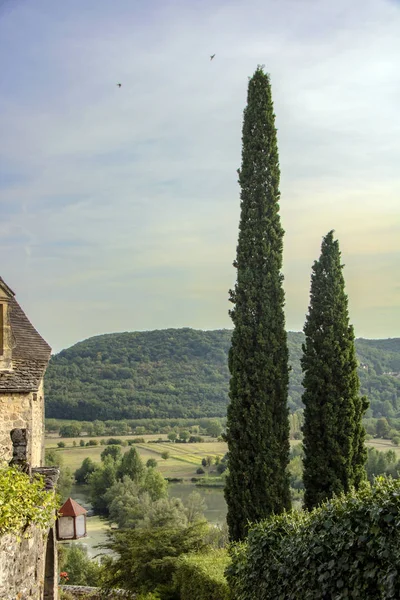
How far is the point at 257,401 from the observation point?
1664 centimetres

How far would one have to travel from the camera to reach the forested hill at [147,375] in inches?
2498

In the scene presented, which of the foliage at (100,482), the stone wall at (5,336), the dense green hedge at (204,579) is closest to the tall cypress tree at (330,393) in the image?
the dense green hedge at (204,579)

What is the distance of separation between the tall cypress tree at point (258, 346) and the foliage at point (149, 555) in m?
2.43

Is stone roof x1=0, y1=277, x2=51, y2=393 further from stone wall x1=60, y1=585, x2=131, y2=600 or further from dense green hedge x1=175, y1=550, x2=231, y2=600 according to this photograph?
stone wall x1=60, y1=585, x2=131, y2=600

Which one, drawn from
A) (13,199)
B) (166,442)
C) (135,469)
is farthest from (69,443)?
(13,199)

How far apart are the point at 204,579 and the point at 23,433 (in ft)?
19.6

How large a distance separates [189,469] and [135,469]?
1242 centimetres

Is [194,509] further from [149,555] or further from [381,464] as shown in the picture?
[149,555]

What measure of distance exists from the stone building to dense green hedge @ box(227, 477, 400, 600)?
320cm

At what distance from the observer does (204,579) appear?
Answer: 12914mm

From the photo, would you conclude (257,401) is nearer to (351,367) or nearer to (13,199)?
(351,367)

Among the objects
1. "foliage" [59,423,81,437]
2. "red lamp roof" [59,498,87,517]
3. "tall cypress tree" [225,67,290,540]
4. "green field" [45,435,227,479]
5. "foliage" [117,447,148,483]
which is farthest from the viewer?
"foliage" [59,423,81,437]

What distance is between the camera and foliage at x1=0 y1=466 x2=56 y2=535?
6.63 meters

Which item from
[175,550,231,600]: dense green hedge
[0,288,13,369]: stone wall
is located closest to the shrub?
[175,550,231,600]: dense green hedge
